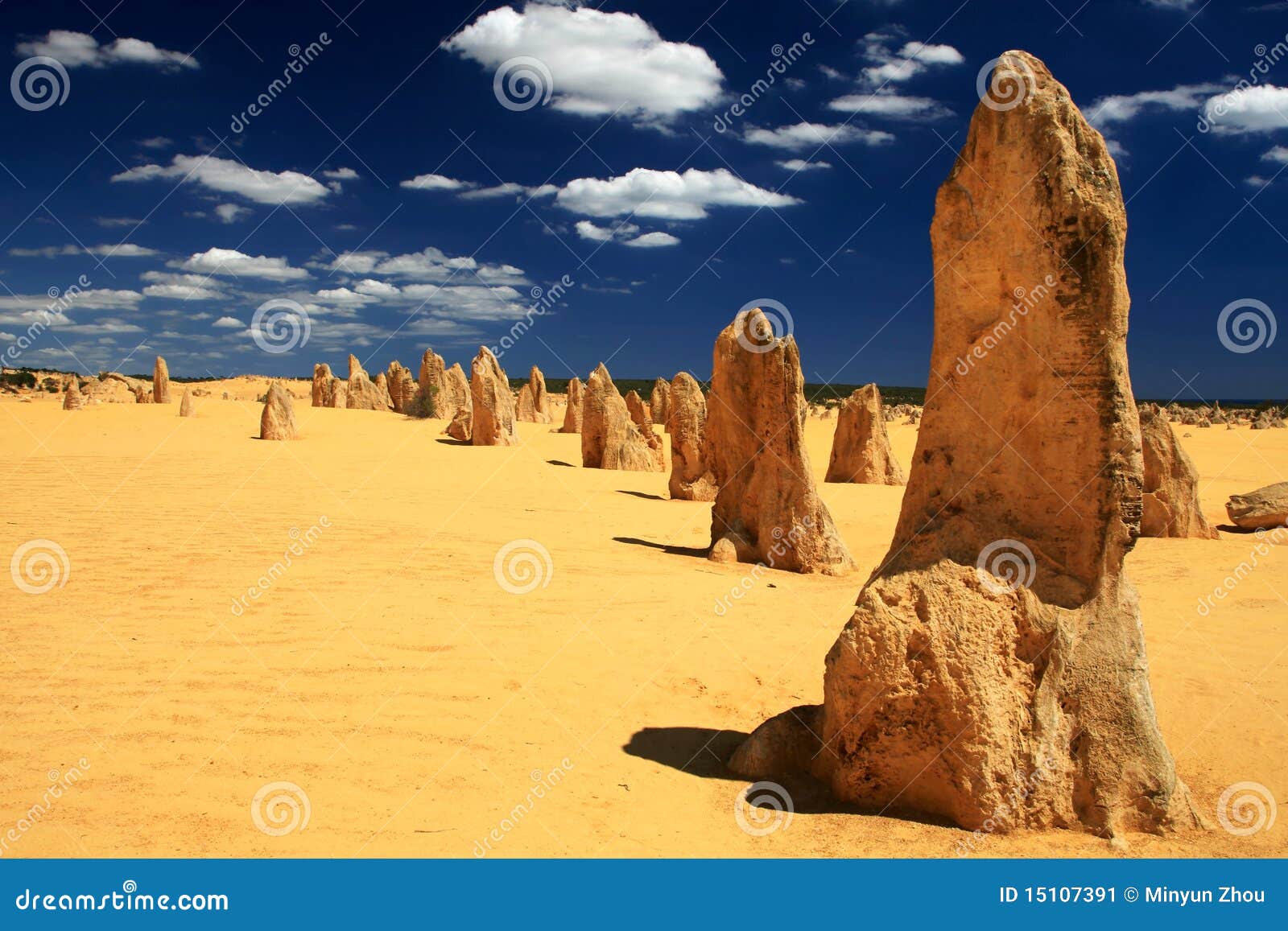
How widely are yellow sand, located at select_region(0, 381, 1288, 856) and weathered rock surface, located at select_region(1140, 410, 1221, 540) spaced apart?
44 centimetres

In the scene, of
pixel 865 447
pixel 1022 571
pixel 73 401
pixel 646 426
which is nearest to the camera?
pixel 1022 571

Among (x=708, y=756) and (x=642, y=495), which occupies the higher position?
(x=642, y=495)

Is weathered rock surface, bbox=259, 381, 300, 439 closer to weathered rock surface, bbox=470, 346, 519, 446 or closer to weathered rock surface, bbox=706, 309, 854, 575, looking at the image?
weathered rock surface, bbox=470, 346, 519, 446

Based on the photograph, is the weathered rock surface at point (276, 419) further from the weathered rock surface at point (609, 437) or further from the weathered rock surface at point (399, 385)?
the weathered rock surface at point (399, 385)

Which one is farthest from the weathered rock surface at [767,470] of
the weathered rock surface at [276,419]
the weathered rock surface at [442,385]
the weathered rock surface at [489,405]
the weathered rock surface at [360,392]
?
the weathered rock surface at [360,392]

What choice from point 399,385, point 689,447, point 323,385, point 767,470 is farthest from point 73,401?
point 767,470

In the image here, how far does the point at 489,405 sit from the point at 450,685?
1616 centimetres

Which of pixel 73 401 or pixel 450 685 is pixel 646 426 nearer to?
A: pixel 450 685

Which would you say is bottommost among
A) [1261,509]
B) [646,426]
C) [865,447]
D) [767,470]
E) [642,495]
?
[642,495]

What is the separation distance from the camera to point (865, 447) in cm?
1752

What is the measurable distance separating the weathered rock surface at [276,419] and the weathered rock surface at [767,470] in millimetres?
14839

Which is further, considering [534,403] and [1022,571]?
[534,403]

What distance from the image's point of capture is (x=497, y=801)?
3.93 metres

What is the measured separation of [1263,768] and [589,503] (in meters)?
10.4
